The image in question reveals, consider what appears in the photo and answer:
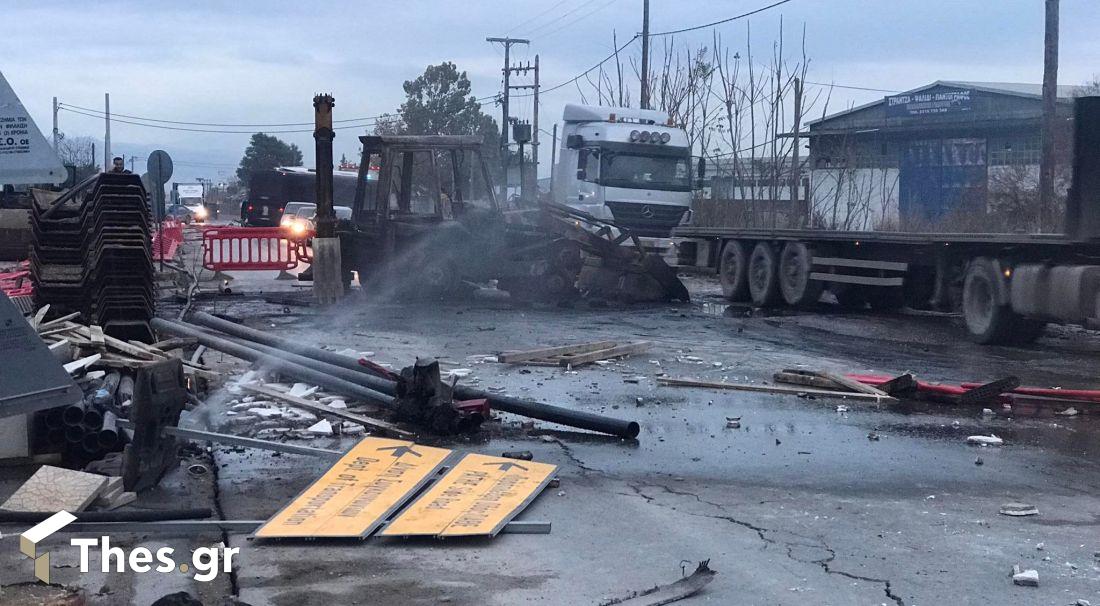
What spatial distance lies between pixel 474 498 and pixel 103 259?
6.58 metres

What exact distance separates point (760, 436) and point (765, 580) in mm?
3512

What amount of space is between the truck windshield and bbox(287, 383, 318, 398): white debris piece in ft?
57.4

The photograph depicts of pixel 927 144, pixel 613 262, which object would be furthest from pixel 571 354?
pixel 927 144

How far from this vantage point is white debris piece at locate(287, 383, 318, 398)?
30.7ft

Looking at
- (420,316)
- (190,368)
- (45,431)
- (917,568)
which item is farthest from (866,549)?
(420,316)

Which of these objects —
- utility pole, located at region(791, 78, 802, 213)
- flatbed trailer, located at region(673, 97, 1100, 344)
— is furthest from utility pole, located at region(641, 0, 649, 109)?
flatbed trailer, located at region(673, 97, 1100, 344)

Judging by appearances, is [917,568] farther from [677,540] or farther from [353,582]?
[353,582]

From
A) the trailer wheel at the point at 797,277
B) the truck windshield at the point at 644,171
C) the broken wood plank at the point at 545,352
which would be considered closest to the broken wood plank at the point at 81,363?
the broken wood plank at the point at 545,352

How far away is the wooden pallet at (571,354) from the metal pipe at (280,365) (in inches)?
114

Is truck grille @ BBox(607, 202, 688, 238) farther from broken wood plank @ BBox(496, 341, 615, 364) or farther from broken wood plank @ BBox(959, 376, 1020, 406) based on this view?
broken wood plank @ BBox(959, 376, 1020, 406)

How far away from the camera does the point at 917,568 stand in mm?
5312

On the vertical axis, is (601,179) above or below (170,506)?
above

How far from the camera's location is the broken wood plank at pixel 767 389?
1018cm

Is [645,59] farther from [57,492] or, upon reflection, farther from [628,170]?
[57,492]
